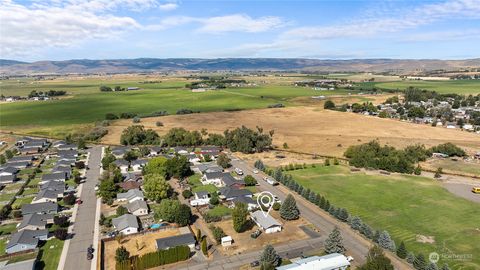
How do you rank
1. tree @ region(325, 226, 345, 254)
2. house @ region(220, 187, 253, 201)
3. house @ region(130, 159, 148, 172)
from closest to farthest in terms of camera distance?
tree @ region(325, 226, 345, 254) → house @ region(220, 187, 253, 201) → house @ region(130, 159, 148, 172)

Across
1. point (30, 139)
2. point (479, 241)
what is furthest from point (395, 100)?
point (30, 139)

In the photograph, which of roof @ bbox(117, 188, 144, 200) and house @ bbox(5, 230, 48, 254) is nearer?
house @ bbox(5, 230, 48, 254)

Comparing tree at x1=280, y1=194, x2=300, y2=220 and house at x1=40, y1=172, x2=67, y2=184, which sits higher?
tree at x1=280, y1=194, x2=300, y2=220

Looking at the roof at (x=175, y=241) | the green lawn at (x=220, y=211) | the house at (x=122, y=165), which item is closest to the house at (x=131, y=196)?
the green lawn at (x=220, y=211)

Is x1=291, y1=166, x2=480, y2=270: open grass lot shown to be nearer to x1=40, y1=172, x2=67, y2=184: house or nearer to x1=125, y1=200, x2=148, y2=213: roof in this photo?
x1=125, y1=200, x2=148, y2=213: roof

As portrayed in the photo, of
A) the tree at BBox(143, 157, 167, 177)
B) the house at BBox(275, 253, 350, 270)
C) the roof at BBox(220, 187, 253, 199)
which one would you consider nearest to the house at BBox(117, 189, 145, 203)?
the tree at BBox(143, 157, 167, 177)

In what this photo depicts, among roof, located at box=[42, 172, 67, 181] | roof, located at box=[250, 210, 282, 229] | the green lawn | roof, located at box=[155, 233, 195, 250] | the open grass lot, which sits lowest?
the green lawn

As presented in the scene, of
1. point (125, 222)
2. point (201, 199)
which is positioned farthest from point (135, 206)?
point (201, 199)

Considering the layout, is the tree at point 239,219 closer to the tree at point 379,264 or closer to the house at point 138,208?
the house at point 138,208
